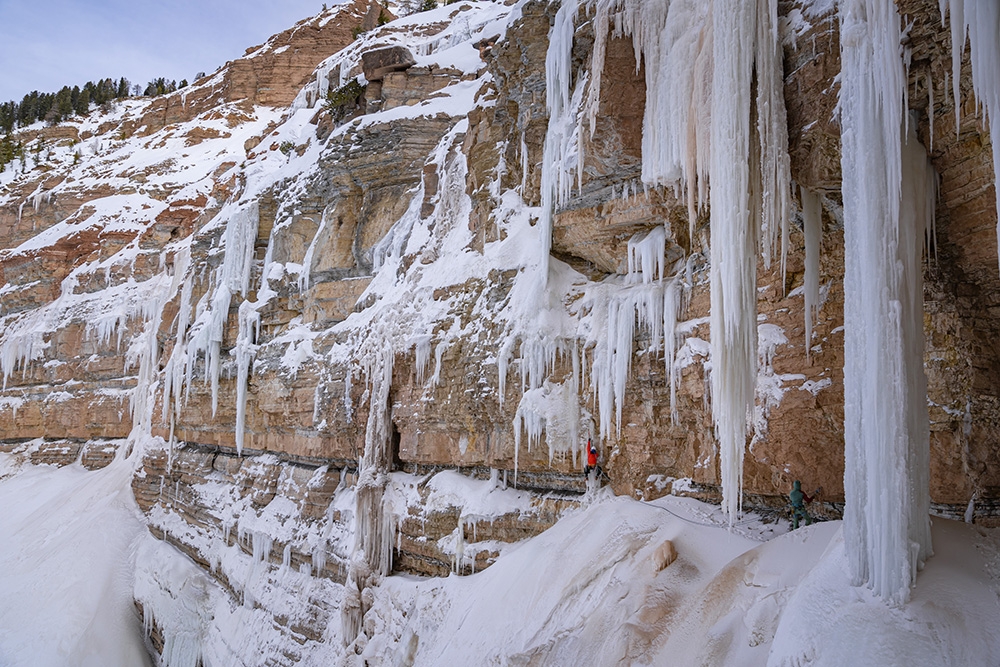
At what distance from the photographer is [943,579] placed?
441cm

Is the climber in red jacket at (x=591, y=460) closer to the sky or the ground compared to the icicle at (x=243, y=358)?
closer to the ground

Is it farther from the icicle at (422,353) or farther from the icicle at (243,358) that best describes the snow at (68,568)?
the icicle at (422,353)

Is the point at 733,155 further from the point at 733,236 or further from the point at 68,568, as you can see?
the point at 68,568

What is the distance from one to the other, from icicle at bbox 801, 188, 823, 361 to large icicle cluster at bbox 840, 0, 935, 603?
1.74 meters

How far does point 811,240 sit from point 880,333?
2.54 m

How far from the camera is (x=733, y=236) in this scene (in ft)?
19.7

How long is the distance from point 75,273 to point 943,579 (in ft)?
110

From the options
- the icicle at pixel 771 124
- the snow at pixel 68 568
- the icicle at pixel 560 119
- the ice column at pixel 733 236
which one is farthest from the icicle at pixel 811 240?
the snow at pixel 68 568

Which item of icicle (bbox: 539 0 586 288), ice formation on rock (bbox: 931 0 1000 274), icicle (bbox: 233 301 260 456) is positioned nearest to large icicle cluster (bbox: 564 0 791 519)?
ice formation on rock (bbox: 931 0 1000 274)

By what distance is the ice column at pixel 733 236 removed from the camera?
603cm

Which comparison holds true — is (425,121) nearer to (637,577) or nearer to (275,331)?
(275,331)

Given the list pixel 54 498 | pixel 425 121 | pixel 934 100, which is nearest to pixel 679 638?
pixel 934 100

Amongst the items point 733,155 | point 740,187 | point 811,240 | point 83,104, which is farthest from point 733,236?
point 83,104

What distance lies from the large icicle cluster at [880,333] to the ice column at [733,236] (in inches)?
45.8
